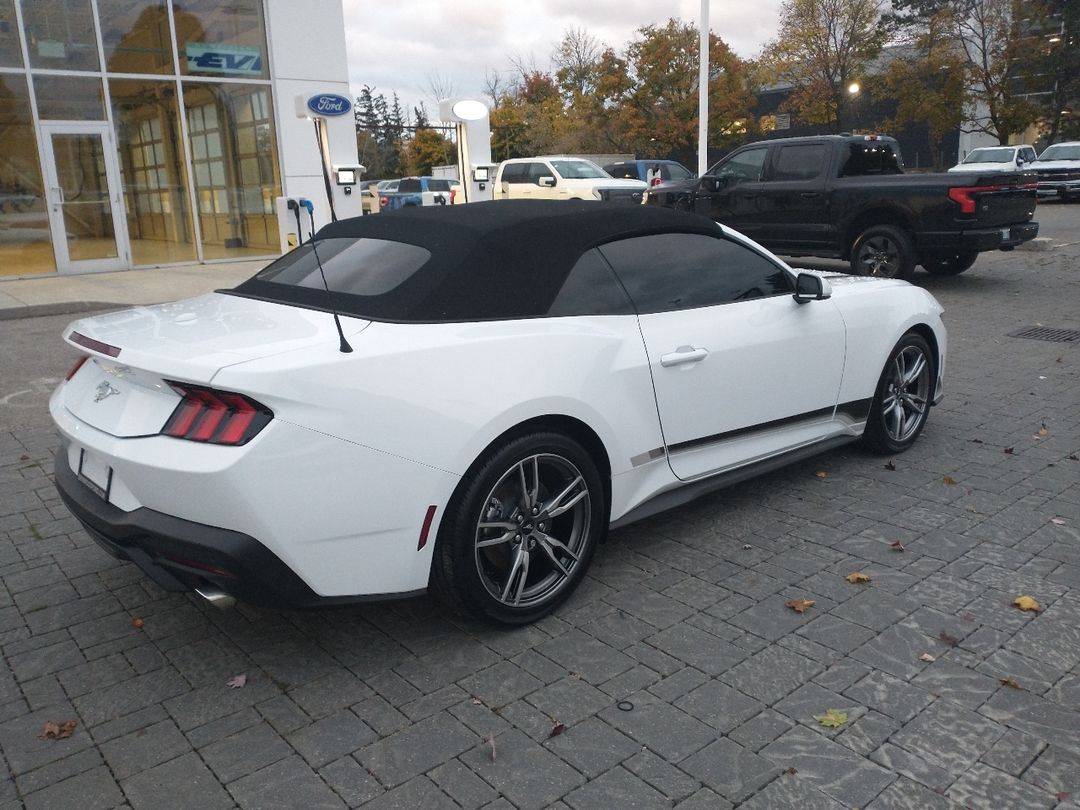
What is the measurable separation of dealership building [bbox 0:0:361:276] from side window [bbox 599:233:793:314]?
35.0 feet

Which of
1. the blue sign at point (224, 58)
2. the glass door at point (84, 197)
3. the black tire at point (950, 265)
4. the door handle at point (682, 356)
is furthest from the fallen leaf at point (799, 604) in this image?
the blue sign at point (224, 58)

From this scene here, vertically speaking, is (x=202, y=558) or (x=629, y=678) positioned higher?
(x=202, y=558)

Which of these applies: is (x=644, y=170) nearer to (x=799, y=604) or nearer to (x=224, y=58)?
(x=224, y=58)

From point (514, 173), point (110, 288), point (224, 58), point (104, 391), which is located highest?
point (224, 58)

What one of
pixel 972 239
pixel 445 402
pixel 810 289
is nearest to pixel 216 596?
pixel 445 402

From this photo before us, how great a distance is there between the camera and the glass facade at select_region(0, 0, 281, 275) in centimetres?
1526

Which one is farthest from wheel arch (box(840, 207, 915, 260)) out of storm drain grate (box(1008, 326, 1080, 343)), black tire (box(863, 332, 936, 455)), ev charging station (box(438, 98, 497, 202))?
black tire (box(863, 332, 936, 455))

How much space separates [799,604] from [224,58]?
1673cm

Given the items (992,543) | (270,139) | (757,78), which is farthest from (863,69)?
(992,543)

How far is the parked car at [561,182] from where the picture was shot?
74.4ft

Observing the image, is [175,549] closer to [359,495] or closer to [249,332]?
[359,495]

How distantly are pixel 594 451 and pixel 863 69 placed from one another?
41.6 m

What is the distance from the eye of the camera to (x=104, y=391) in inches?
129

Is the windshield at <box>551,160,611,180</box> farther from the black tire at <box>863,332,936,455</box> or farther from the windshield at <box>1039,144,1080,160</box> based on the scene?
the black tire at <box>863,332,936,455</box>
